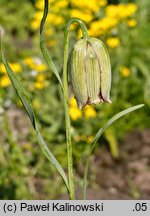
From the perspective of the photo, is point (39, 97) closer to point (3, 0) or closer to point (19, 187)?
point (19, 187)

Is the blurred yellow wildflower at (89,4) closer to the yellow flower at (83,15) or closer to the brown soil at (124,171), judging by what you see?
the yellow flower at (83,15)

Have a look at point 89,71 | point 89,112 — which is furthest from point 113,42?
point 89,71

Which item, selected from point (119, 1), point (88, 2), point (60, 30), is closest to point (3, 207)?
point (88, 2)

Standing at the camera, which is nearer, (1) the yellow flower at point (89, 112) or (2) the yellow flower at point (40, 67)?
(1) the yellow flower at point (89, 112)

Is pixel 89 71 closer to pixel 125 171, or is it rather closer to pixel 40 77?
pixel 125 171

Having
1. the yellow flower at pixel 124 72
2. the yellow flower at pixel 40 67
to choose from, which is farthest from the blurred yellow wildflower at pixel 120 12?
the yellow flower at pixel 40 67

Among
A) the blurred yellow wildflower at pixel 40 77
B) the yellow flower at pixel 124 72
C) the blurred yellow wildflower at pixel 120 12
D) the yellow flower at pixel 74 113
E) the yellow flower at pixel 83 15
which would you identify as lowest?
the yellow flower at pixel 74 113

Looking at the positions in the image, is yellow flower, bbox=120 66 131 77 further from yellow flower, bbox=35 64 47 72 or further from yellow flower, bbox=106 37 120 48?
yellow flower, bbox=35 64 47 72

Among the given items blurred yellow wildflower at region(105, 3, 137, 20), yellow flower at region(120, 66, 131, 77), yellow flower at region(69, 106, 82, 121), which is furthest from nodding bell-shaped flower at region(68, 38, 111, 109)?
blurred yellow wildflower at region(105, 3, 137, 20)
